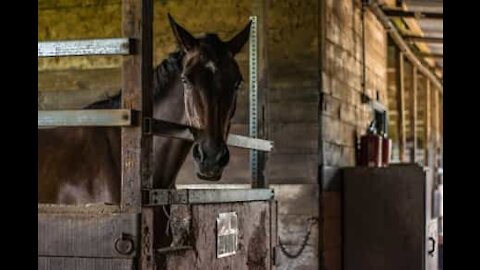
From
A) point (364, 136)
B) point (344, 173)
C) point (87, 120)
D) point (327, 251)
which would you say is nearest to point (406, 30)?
point (364, 136)

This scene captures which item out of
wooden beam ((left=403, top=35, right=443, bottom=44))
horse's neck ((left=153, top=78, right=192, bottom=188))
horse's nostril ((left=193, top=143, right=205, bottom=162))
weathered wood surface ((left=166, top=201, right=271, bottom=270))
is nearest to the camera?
weathered wood surface ((left=166, top=201, right=271, bottom=270))

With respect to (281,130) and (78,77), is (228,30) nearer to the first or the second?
(281,130)

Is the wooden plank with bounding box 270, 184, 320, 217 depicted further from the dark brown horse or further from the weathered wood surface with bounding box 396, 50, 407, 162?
the weathered wood surface with bounding box 396, 50, 407, 162

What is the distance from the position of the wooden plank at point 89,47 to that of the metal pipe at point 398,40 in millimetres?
4931

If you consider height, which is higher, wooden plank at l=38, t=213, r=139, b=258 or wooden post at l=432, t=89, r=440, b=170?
wooden post at l=432, t=89, r=440, b=170

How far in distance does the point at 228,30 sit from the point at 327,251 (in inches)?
73.7

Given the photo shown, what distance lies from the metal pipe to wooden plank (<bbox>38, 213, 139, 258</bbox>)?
5.18 meters

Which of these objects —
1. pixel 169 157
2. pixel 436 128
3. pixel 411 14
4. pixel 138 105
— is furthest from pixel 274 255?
pixel 436 128

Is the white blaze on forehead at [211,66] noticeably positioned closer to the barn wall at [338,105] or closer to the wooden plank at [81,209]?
the wooden plank at [81,209]

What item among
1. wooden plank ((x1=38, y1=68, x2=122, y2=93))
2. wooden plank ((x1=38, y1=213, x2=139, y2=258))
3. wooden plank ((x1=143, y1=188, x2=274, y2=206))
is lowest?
wooden plank ((x1=38, y1=213, x2=139, y2=258))

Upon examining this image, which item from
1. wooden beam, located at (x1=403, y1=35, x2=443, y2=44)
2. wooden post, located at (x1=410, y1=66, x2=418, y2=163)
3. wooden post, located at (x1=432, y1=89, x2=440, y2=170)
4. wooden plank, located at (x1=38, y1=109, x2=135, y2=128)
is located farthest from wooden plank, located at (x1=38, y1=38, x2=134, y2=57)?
wooden post, located at (x1=432, y1=89, x2=440, y2=170)

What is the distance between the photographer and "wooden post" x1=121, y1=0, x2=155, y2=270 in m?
2.49
